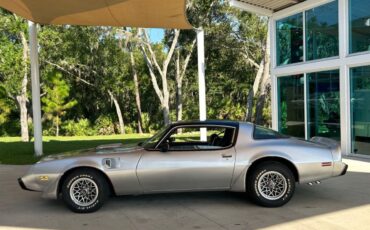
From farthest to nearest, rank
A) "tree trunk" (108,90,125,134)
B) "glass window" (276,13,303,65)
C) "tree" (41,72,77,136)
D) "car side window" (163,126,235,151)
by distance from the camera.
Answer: "tree trunk" (108,90,125,134)
"tree" (41,72,77,136)
"glass window" (276,13,303,65)
"car side window" (163,126,235,151)

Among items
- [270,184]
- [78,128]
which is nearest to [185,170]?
[270,184]

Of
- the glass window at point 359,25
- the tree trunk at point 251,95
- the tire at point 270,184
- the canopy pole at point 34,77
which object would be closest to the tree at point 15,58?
the tree trunk at point 251,95

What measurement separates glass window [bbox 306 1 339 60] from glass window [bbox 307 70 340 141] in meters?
0.63

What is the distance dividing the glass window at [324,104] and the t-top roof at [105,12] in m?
4.26

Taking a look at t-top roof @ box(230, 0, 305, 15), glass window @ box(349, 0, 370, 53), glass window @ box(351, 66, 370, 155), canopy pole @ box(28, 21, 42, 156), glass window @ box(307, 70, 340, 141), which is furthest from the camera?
t-top roof @ box(230, 0, 305, 15)

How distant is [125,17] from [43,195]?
251 inches

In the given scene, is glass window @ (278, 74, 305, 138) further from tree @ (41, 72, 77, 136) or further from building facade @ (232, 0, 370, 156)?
tree @ (41, 72, 77, 136)

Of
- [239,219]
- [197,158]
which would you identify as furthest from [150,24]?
[239,219]

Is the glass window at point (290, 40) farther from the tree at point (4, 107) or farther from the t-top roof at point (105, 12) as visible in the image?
the tree at point (4, 107)

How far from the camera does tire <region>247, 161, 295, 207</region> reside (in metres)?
6.77

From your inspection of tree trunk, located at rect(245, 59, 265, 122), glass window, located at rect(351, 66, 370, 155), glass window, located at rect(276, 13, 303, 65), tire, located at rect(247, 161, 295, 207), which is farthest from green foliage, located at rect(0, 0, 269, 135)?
tire, located at rect(247, 161, 295, 207)

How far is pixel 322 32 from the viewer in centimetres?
1326

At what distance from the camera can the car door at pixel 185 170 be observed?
6656 mm

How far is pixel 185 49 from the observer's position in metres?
34.3
